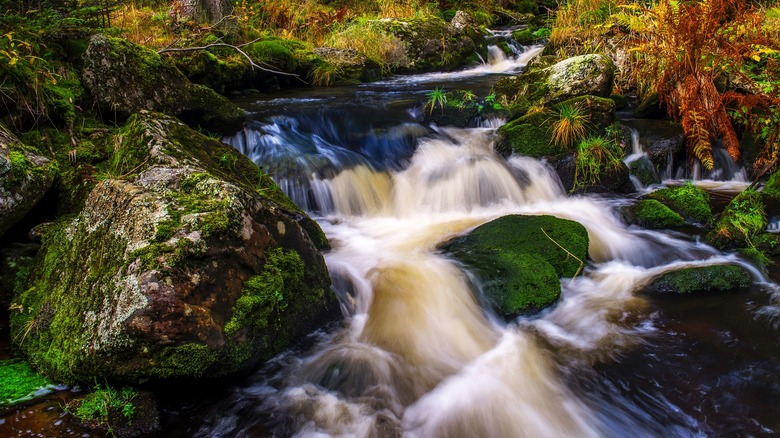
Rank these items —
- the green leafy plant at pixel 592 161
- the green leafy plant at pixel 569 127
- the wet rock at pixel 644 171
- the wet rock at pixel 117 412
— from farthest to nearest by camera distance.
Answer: the wet rock at pixel 644 171, the green leafy plant at pixel 569 127, the green leafy plant at pixel 592 161, the wet rock at pixel 117 412

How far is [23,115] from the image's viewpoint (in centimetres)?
442

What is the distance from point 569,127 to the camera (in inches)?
267

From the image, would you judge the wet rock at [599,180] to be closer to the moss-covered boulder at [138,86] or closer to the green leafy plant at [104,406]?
the moss-covered boulder at [138,86]

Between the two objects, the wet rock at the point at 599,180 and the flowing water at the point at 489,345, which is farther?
the wet rock at the point at 599,180

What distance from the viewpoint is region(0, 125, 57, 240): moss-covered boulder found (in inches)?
136

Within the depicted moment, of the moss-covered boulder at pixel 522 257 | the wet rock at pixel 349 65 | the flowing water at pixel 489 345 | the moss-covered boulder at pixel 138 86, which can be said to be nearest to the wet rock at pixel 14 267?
the flowing water at pixel 489 345

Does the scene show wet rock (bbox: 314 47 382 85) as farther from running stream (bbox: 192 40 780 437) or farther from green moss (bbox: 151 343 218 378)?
green moss (bbox: 151 343 218 378)

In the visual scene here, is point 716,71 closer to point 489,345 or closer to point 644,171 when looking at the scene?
point 644,171

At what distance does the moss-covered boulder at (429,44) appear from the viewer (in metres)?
12.7

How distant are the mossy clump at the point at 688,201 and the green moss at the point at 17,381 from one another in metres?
6.60

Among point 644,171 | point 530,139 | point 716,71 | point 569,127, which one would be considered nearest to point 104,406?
point 530,139

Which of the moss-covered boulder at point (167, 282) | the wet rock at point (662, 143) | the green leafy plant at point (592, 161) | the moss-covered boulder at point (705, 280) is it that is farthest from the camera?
the wet rock at point (662, 143)

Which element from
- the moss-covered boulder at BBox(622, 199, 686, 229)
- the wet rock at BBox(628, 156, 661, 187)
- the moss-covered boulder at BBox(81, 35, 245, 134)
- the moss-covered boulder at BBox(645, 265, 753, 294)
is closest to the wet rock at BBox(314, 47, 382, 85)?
the moss-covered boulder at BBox(81, 35, 245, 134)

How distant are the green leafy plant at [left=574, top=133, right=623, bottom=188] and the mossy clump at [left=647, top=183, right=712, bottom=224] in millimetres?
742
